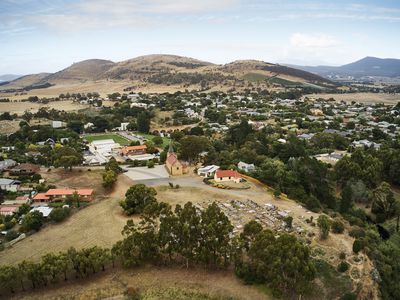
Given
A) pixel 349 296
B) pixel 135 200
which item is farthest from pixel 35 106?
pixel 349 296

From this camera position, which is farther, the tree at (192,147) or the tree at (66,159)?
the tree at (192,147)

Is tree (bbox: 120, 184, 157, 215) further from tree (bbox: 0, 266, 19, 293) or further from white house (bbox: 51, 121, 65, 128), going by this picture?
white house (bbox: 51, 121, 65, 128)

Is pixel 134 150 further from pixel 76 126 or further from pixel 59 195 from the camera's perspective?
pixel 76 126

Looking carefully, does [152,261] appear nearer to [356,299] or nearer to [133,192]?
[133,192]

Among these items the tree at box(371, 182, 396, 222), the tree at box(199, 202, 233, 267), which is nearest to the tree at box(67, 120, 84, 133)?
the tree at box(371, 182, 396, 222)

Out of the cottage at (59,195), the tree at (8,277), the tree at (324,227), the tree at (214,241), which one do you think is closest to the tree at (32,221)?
the cottage at (59,195)

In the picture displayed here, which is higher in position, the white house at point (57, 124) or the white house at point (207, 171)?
the white house at point (57, 124)

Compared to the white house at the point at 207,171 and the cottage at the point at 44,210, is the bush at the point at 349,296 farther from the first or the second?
the cottage at the point at 44,210
